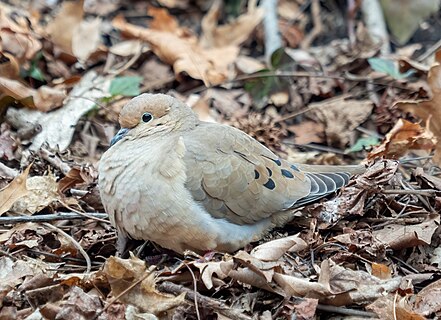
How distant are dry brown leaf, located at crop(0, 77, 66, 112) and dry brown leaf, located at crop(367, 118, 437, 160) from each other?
6.32ft

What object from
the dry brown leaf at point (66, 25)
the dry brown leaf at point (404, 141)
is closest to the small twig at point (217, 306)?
the dry brown leaf at point (404, 141)

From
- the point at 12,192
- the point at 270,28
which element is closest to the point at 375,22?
the point at 270,28

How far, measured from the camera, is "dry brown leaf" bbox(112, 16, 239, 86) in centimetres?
574

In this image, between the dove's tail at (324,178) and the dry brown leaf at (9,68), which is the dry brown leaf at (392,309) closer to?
the dove's tail at (324,178)

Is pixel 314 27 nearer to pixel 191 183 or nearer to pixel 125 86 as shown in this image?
pixel 125 86

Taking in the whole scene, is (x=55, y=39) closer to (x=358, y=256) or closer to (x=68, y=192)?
(x=68, y=192)

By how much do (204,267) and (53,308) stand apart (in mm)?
606

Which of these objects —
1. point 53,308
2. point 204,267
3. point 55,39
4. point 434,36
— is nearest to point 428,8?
point 434,36

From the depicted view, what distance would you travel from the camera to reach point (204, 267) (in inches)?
126

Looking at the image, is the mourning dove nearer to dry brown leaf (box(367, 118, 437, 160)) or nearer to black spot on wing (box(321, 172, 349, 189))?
black spot on wing (box(321, 172, 349, 189))

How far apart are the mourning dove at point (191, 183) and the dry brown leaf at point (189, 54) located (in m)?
1.84

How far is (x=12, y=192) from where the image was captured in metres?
3.73

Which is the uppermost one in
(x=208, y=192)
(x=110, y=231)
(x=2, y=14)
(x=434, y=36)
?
(x=2, y=14)

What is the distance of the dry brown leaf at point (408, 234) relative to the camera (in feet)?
11.9
